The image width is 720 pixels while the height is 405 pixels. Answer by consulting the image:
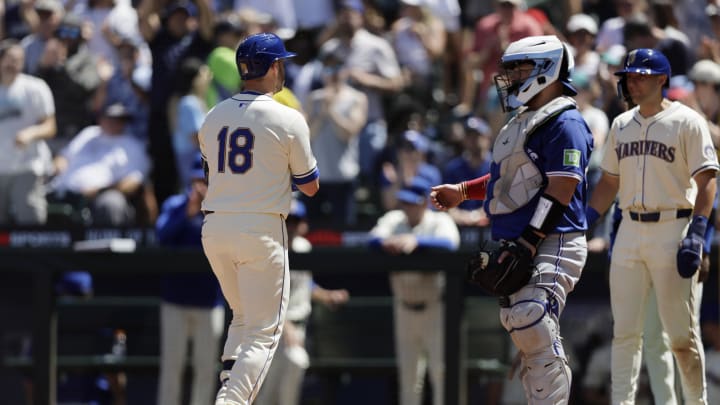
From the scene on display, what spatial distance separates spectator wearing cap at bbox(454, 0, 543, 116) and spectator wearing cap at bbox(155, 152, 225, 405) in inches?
128

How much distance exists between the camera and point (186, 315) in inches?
430

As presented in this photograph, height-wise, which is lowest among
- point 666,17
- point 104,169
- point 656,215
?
point 104,169

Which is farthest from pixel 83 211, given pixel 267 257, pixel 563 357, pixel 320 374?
pixel 563 357

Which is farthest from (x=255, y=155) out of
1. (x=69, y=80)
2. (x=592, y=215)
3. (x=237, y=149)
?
(x=69, y=80)

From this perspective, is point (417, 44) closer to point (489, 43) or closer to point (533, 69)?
point (489, 43)

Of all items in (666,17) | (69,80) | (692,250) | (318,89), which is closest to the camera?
(692,250)

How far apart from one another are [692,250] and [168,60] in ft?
22.3

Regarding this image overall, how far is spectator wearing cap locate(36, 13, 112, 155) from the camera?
1322cm

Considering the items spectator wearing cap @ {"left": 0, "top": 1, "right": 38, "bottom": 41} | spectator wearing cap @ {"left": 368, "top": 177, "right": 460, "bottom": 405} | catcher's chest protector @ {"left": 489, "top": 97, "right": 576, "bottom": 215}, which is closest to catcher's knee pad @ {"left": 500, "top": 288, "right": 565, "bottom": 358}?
catcher's chest protector @ {"left": 489, "top": 97, "right": 576, "bottom": 215}

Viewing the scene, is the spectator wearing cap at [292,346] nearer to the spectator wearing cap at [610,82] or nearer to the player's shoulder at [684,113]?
the spectator wearing cap at [610,82]

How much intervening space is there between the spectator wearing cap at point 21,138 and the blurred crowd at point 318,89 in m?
0.01

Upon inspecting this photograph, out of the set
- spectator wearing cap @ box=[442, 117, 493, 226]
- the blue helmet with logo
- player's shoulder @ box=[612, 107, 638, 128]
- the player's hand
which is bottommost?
spectator wearing cap @ box=[442, 117, 493, 226]

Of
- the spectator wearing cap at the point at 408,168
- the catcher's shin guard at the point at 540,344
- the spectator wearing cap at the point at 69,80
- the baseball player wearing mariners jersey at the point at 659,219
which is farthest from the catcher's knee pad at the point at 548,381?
the spectator wearing cap at the point at 69,80

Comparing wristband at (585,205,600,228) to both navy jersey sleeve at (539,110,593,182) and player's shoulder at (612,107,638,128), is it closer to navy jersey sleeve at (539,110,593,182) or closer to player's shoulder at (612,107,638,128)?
player's shoulder at (612,107,638,128)
